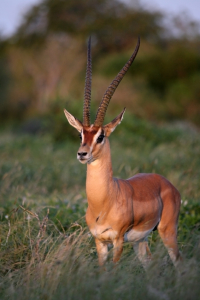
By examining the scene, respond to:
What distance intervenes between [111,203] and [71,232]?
1.50 meters

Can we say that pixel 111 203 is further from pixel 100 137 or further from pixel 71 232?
pixel 71 232

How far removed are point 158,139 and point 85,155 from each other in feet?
37.5

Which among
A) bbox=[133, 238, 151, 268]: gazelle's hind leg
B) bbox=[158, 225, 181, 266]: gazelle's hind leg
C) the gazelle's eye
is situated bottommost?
bbox=[133, 238, 151, 268]: gazelle's hind leg

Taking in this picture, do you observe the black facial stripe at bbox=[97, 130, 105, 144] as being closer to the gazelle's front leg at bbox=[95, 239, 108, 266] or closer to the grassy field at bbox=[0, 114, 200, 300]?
the grassy field at bbox=[0, 114, 200, 300]

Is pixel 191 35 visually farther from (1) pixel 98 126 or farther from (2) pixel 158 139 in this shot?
(1) pixel 98 126

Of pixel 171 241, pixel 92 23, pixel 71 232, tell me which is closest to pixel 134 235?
pixel 171 241

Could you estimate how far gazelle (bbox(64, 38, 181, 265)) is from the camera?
5.10 metres

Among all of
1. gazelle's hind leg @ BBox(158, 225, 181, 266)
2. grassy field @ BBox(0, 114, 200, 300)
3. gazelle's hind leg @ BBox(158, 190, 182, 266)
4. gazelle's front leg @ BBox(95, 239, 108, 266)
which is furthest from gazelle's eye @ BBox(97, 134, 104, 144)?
gazelle's hind leg @ BBox(158, 225, 181, 266)

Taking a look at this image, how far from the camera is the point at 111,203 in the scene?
5.20 m

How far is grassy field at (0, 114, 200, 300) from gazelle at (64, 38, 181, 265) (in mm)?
170

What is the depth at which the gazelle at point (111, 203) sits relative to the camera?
16.7 feet

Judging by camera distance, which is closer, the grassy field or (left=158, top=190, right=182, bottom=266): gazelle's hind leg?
the grassy field

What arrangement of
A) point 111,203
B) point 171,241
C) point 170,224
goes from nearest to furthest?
point 111,203 → point 171,241 → point 170,224

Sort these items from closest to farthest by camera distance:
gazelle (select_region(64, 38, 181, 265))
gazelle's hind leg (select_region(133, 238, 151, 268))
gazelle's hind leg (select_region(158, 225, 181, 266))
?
gazelle (select_region(64, 38, 181, 265)) → gazelle's hind leg (select_region(158, 225, 181, 266)) → gazelle's hind leg (select_region(133, 238, 151, 268))
